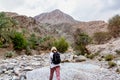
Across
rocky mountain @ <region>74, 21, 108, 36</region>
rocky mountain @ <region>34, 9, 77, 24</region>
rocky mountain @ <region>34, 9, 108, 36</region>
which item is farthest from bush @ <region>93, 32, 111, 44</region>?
rocky mountain @ <region>34, 9, 77, 24</region>

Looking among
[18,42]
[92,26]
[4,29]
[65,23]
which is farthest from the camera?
[65,23]

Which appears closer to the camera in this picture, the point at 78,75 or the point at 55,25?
Result: the point at 78,75

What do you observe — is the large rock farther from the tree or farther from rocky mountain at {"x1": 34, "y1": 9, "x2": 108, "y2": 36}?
rocky mountain at {"x1": 34, "y1": 9, "x2": 108, "y2": 36}

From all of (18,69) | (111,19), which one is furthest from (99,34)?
(18,69)

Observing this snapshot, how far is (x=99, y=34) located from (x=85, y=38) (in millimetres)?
5809

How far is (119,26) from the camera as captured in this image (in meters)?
50.5

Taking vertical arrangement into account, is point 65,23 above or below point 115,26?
above

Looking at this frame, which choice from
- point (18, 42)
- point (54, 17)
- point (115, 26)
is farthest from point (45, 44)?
point (54, 17)

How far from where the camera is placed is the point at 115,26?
5141cm

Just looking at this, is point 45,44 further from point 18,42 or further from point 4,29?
point 18,42

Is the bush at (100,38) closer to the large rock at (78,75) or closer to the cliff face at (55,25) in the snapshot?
the cliff face at (55,25)

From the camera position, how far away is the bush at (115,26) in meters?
50.6

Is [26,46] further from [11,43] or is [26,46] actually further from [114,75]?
[114,75]

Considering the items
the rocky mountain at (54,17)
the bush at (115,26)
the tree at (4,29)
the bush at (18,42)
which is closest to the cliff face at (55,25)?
the rocky mountain at (54,17)
